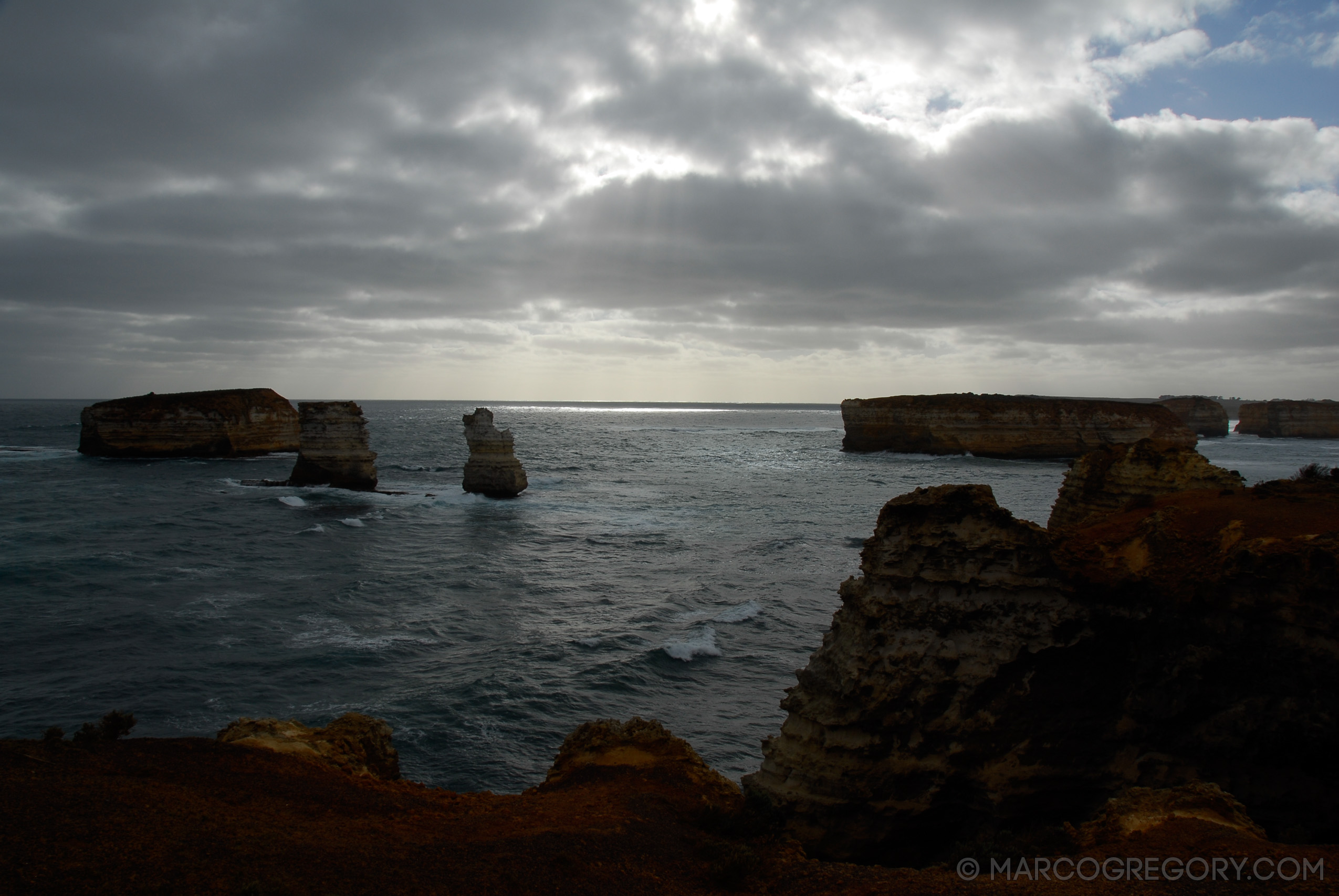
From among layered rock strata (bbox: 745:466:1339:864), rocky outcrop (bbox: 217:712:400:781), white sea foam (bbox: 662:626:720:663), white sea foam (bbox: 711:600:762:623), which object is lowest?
white sea foam (bbox: 662:626:720:663)

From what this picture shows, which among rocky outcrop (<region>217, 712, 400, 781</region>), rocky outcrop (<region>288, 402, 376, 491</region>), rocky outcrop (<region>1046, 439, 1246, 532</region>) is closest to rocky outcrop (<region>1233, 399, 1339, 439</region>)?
rocky outcrop (<region>1046, 439, 1246, 532</region>)

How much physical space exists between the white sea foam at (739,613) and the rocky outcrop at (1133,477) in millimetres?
9091

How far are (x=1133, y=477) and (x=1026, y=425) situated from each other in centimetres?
6451

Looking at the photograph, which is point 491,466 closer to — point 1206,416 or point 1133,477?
point 1133,477

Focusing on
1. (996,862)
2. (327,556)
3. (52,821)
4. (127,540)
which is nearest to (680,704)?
(996,862)

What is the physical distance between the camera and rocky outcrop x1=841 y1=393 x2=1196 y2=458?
235 ft

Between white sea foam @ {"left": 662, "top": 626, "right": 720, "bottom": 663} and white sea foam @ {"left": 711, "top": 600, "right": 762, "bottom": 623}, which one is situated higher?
white sea foam @ {"left": 711, "top": 600, "right": 762, "bottom": 623}

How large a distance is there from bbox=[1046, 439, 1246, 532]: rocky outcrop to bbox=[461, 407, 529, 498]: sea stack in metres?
33.9

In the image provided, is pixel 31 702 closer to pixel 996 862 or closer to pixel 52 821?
pixel 52 821

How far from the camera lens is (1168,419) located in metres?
73.4

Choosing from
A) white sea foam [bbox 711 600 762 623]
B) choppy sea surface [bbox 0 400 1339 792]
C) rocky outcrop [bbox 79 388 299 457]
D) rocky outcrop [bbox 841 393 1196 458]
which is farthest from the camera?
rocky outcrop [bbox 841 393 1196 458]

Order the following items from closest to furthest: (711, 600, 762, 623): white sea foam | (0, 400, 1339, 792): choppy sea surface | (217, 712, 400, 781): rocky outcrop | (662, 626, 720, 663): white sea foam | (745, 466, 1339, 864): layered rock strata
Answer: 1. (745, 466, 1339, 864): layered rock strata
2. (217, 712, 400, 781): rocky outcrop
3. (0, 400, 1339, 792): choppy sea surface
4. (662, 626, 720, 663): white sea foam
5. (711, 600, 762, 623): white sea foam

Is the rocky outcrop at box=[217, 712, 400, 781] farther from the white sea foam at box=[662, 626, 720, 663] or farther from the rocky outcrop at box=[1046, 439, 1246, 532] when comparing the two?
the rocky outcrop at box=[1046, 439, 1246, 532]

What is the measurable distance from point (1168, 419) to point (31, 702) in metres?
88.9
